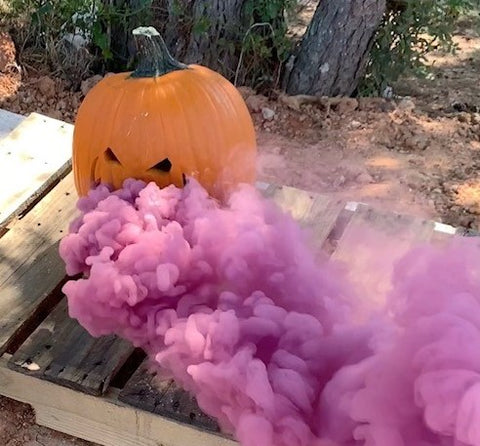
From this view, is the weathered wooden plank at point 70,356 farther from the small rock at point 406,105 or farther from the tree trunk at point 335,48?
the small rock at point 406,105

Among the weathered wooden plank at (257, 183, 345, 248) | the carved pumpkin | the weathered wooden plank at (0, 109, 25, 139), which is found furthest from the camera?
the weathered wooden plank at (0, 109, 25, 139)

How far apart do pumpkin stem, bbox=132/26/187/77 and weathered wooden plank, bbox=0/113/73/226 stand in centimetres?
56

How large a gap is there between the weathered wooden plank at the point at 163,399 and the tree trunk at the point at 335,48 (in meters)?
1.84

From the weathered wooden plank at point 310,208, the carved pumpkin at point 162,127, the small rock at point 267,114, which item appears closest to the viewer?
the carved pumpkin at point 162,127

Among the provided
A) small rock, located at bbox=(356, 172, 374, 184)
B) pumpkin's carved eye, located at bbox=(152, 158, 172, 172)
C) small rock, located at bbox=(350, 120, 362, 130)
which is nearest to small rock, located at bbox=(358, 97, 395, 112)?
small rock, located at bbox=(350, 120, 362, 130)

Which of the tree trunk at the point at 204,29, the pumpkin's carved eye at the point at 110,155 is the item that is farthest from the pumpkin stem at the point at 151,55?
the tree trunk at the point at 204,29

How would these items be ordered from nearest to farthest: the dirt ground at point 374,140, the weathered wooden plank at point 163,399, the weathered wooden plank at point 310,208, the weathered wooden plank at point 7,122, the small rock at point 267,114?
the weathered wooden plank at point 163,399 → the weathered wooden plank at point 310,208 → the weathered wooden plank at point 7,122 → the dirt ground at point 374,140 → the small rock at point 267,114

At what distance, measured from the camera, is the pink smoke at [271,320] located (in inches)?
43.6

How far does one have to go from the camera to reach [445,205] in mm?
2734

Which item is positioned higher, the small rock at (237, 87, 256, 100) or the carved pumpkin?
the carved pumpkin

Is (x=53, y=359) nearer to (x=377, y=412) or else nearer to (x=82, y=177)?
(x=82, y=177)

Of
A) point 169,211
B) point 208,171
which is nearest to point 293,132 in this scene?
point 208,171

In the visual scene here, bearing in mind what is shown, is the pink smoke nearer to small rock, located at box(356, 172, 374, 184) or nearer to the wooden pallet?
the wooden pallet

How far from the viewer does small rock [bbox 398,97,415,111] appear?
10.8 ft
